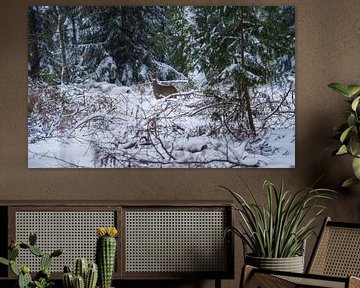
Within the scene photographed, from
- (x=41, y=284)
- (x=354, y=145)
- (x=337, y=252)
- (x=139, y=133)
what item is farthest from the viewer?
(x=139, y=133)

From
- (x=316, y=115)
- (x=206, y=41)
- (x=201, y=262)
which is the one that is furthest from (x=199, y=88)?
(x=201, y=262)

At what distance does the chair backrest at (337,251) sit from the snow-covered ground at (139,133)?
117 centimetres

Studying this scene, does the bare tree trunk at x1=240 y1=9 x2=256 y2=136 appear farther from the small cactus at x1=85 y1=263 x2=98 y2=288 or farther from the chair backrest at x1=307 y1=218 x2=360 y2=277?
the small cactus at x1=85 y1=263 x2=98 y2=288

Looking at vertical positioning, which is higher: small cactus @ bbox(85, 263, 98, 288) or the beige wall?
the beige wall

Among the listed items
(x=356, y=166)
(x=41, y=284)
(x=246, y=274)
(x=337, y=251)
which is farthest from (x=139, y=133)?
(x=41, y=284)

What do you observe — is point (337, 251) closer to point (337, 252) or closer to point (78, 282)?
point (337, 252)

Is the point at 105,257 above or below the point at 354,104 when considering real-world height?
below

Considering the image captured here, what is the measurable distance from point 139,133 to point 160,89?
36 cm

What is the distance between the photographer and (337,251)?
198 inches

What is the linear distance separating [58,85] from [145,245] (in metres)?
1.37

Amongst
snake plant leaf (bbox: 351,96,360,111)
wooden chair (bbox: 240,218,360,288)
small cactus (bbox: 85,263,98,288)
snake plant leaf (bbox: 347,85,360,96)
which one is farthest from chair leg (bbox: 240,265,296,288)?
snake plant leaf (bbox: 347,85,360,96)

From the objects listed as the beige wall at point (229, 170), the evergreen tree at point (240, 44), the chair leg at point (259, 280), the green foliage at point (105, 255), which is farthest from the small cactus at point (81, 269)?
the evergreen tree at point (240, 44)

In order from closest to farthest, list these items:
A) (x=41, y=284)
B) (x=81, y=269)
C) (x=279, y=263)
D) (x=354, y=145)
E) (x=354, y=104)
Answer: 1. (x=41, y=284)
2. (x=81, y=269)
3. (x=279, y=263)
4. (x=354, y=104)
5. (x=354, y=145)

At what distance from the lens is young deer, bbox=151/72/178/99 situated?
20.3 feet
